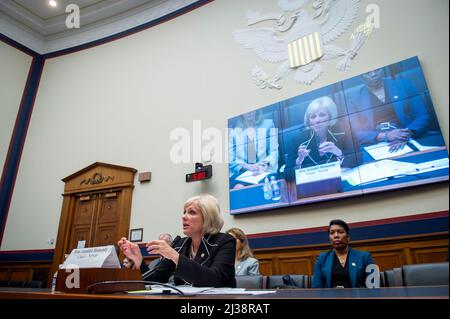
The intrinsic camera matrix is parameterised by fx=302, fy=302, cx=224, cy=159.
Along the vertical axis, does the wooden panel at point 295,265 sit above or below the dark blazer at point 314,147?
below

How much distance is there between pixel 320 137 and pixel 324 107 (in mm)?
365

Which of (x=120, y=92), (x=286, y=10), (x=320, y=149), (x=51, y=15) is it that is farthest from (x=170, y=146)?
(x=51, y=15)

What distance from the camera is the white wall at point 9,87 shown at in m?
5.78

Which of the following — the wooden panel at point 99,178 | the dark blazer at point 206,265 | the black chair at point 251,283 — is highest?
the wooden panel at point 99,178

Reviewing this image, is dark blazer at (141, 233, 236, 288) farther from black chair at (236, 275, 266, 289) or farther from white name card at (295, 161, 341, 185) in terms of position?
white name card at (295, 161, 341, 185)

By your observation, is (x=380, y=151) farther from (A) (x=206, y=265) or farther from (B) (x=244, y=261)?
(A) (x=206, y=265)

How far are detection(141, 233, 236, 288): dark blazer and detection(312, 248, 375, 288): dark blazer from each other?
1217 millimetres

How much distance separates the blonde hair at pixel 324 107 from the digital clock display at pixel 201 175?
56.3 inches

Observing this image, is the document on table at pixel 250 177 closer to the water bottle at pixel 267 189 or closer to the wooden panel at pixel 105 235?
the water bottle at pixel 267 189

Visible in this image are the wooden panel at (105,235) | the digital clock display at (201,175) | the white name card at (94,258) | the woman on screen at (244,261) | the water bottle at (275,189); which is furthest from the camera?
the wooden panel at (105,235)

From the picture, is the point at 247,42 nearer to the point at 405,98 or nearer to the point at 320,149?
the point at 320,149

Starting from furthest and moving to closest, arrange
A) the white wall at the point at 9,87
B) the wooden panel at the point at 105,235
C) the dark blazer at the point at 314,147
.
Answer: the white wall at the point at 9,87 < the wooden panel at the point at 105,235 < the dark blazer at the point at 314,147

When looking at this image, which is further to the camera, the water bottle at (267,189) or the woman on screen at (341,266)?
the water bottle at (267,189)

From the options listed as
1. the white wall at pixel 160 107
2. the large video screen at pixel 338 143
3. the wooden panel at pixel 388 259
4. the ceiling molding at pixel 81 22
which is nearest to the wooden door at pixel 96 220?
the white wall at pixel 160 107
